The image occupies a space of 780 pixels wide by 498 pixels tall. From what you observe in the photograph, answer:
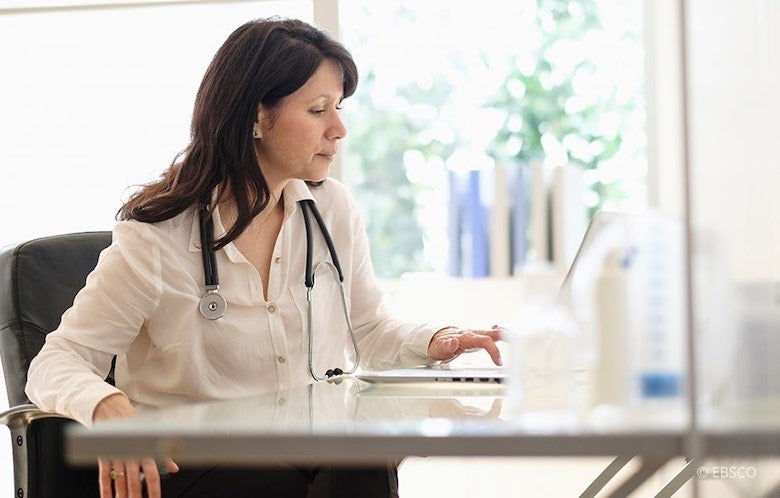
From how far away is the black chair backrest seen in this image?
5.86 ft

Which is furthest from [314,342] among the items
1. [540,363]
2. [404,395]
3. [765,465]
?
[765,465]

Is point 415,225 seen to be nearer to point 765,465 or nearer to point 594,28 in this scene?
point 594,28

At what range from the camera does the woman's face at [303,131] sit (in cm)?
189

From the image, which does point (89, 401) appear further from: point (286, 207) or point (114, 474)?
point (286, 207)

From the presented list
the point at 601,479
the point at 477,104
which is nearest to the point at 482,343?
the point at 601,479

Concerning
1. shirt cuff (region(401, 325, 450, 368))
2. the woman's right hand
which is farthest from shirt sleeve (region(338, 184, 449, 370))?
the woman's right hand

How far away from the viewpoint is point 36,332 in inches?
70.8

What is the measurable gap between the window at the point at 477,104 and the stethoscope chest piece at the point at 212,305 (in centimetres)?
198

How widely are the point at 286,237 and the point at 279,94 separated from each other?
10.1 inches

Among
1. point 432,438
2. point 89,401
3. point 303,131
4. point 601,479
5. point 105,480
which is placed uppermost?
point 303,131

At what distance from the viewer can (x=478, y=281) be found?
296cm

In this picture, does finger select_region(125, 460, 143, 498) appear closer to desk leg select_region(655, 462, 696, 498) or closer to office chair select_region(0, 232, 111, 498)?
office chair select_region(0, 232, 111, 498)

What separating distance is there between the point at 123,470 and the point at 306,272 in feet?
1.63

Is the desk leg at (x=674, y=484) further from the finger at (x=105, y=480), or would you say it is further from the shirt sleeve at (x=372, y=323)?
the finger at (x=105, y=480)
